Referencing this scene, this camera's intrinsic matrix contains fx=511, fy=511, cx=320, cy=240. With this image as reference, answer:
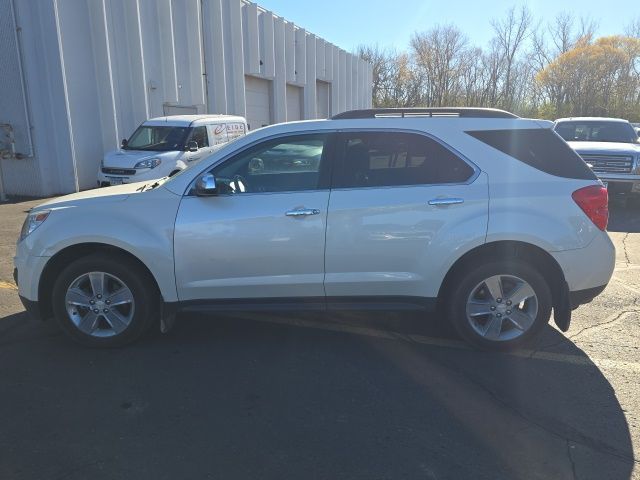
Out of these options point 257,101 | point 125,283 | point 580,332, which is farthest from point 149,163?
point 257,101

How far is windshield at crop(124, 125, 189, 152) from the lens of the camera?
11.8 m

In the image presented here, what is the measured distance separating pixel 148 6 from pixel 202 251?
48.3 ft

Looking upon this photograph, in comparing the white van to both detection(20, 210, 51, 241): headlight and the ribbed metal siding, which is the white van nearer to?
the ribbed metal siding

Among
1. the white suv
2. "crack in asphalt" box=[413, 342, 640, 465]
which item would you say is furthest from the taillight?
"crack in asphalt" box=[413, 342, 640, 465]

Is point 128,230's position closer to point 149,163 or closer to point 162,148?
point 149,163

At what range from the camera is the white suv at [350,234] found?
12.3ft

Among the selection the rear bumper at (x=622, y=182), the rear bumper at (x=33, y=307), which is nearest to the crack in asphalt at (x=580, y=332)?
the rear bumper at (x=33, y=307)

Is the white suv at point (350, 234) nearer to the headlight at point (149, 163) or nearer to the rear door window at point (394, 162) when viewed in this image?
the rear door window at point (394, 162)

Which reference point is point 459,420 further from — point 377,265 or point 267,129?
point 267,129

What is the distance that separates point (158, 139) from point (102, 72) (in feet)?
12.7

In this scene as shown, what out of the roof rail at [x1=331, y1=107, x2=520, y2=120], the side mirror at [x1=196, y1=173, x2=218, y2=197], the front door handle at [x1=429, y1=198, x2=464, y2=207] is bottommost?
the front door handle at [x1=429, y1=198, x2=464, y2=207]

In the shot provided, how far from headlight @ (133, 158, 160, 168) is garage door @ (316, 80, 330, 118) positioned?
2097 cm

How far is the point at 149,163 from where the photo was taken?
11.0 metres

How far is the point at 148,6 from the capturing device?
1580 centimetres
